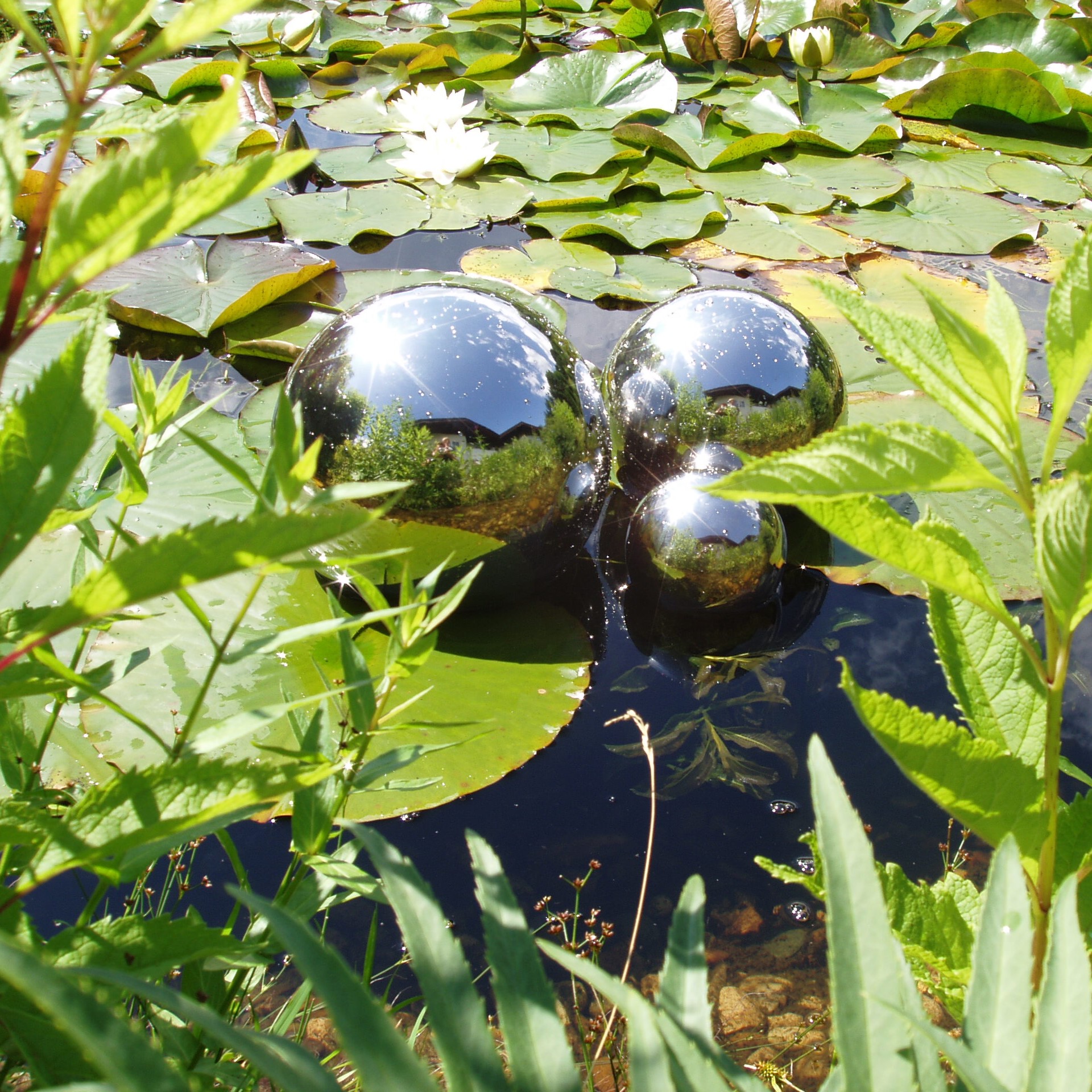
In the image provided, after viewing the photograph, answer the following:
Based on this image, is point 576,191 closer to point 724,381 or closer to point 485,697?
point 724,381

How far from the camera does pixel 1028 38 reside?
3.86 m

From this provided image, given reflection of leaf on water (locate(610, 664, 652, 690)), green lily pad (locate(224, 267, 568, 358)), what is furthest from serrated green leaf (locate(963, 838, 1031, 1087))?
green lily pad (locate(224, 267, 568, 358))

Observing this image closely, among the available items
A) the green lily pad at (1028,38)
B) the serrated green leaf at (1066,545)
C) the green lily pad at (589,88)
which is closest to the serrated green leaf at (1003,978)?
the serrated green leaf at (1066,545)

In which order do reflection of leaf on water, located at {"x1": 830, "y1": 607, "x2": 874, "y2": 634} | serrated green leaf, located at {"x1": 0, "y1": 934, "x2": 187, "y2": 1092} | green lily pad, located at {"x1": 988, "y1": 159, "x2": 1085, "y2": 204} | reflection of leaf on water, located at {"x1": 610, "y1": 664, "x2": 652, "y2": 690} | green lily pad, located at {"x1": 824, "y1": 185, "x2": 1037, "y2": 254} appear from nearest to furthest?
serrated green leaf, located at {"x1": 0, "y1": 934, "x2": 187, "y2": 1092} < reflection of leaf on water, located at {"x1": 610, "y1": 664, "x2": 652, "y2": 690} < reflection of leaf on water, located at {"x1": 830, "y1": 607, "x2": 874, "y2": 634} < green lily pad, located at {"x1": 824, "y1": 185, "x2": 1037, "y2": 254} < green lily pad, located at {"x1": 988, "y1": 159, "x2": 1085, "y2": 204}

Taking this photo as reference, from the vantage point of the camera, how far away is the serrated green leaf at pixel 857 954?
42 cm

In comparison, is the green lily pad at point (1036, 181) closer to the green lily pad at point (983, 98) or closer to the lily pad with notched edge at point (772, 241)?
the green lily pad at point (983, 98)

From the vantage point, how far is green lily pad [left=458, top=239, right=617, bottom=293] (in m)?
2.34

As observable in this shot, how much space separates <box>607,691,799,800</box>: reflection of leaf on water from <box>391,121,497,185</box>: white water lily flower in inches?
61.6

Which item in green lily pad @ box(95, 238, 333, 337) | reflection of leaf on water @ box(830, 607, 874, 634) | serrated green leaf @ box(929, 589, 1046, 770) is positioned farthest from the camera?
green lily pad @ box(95, 238, 333, 337)

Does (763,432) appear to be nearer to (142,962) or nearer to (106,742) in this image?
(106,742)

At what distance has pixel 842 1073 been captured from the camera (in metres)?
0.41

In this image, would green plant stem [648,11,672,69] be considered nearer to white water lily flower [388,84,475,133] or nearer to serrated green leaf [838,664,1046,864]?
white water lily flower [388,84,475,133]

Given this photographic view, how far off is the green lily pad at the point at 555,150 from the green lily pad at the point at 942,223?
2.46 ft

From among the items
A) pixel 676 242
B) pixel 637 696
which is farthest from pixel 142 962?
pixel 676 242
